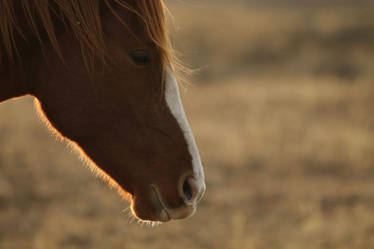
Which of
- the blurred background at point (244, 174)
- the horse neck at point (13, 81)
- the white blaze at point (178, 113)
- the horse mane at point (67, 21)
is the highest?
the horse mane at point (67, 21)

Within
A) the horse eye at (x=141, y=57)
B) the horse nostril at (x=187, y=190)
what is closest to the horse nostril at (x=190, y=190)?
the horse nostril at (x=187, y=190)

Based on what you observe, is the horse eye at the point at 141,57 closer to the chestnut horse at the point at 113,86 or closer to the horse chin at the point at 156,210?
the chestnut horse at the point at 113,86

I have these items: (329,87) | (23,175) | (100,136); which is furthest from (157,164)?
(329,87)

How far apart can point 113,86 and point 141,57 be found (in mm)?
154

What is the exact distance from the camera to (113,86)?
1822mm

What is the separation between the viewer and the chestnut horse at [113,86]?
5.69ft

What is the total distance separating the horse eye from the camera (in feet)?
6.01

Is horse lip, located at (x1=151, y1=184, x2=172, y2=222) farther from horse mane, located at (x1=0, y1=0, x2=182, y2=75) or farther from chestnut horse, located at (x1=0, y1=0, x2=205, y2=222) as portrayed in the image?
horse mane, located at (x1=0, y1=0, x2=182, y2=75)

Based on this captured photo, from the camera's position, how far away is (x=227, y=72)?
13.0 meters

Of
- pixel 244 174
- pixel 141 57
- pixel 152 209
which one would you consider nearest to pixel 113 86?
pixel 141 57

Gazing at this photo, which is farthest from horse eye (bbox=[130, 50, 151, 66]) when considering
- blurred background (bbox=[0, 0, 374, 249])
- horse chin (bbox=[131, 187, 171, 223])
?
horse chin (bbox=[131, 187, 171, 223])

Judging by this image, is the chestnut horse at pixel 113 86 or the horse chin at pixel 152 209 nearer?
the chestnut horse at pixel 113 86

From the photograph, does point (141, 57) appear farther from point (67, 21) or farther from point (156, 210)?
point (156, 210)

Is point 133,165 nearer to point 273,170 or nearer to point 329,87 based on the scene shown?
point 273,170
